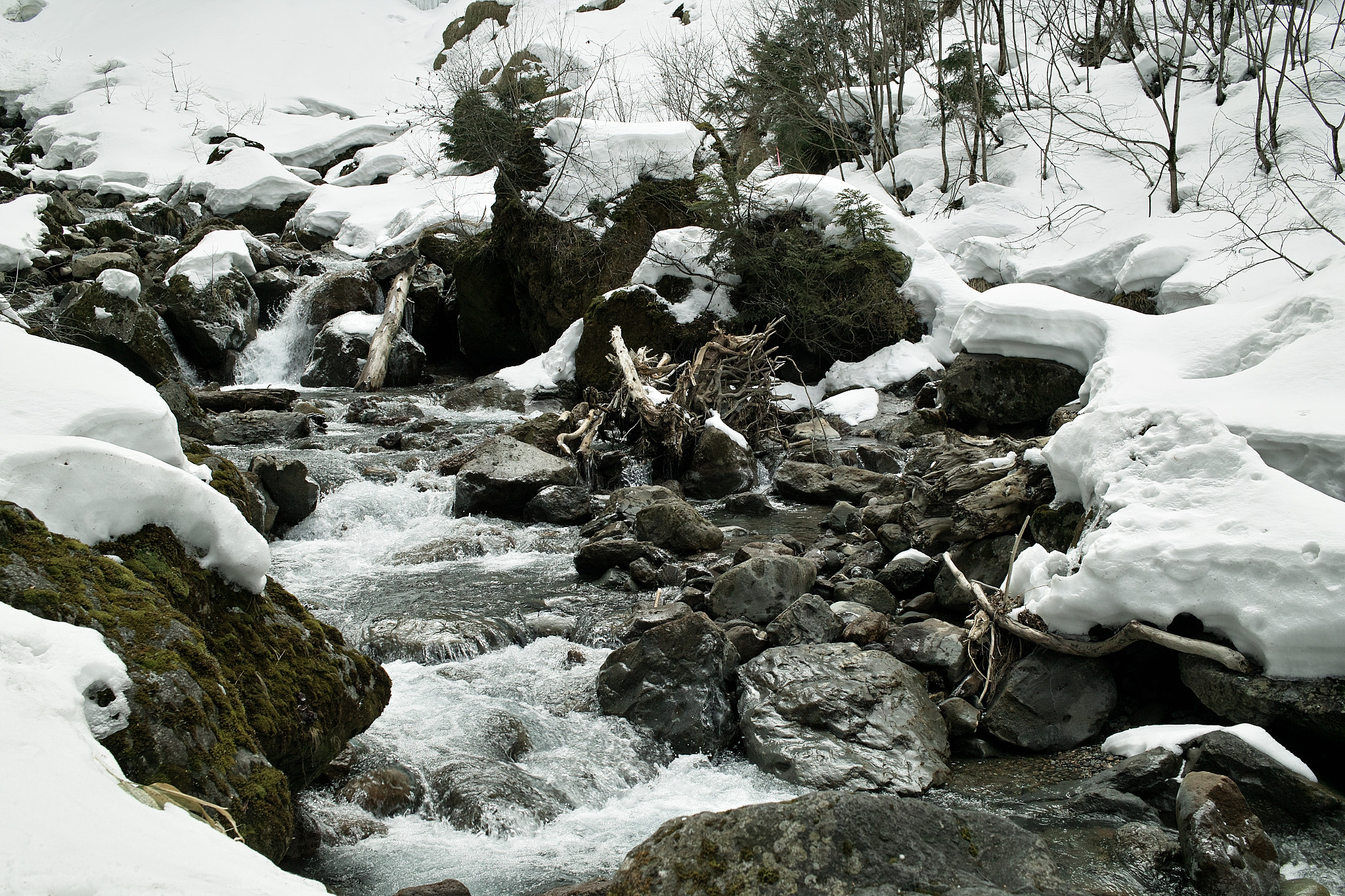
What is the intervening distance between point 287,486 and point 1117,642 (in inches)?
271

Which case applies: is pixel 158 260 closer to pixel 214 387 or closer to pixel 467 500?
pixel 214 387

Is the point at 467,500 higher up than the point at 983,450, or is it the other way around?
the point at 983,450

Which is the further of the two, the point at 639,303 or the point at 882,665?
the point at 639,303

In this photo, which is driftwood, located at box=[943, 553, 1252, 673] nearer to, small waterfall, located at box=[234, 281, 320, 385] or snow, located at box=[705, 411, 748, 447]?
snow, located at box=[705, 411, 748, 447]

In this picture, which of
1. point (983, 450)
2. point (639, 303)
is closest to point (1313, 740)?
point (983, 450)

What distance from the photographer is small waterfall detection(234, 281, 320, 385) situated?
49.9 ft

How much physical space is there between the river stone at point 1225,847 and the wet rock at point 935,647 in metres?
1.62

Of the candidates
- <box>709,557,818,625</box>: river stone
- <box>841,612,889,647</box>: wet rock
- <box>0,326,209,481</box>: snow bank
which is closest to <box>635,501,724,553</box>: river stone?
<box>709,557,818,625</box>: river stone

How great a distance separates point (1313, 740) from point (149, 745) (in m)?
4.26

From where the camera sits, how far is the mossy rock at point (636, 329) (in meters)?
13.7

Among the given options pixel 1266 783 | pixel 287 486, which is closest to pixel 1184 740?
pixel 1266 783

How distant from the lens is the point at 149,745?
2.04m

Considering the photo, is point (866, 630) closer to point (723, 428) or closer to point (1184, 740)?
point (1184, 740)

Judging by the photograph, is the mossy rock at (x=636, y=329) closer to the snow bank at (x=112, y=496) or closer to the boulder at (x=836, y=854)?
the snow bank at (x=112, y=496)
